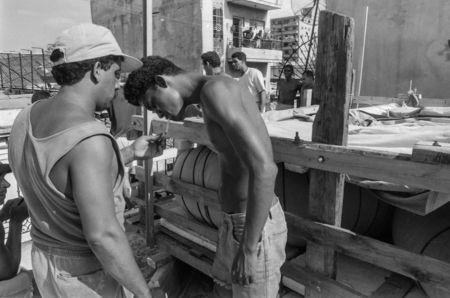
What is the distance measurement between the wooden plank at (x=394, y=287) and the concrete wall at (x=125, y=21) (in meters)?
24.8

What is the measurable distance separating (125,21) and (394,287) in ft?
92.8

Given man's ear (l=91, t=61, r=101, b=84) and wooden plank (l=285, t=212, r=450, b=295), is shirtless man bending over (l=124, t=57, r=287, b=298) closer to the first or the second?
wooden plank (l=285, t=212, r=450, b=295)

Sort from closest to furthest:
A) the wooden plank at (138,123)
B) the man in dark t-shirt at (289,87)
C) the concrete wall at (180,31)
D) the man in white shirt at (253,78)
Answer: the wooden plank at (138,123), the man in white shirt at (253,78), the man in dark t-shirt at (289,87), the concrete wall at (180,31)

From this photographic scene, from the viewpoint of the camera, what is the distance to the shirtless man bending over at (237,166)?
1.70m

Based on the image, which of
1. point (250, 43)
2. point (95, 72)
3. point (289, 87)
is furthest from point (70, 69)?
point (250, 43)

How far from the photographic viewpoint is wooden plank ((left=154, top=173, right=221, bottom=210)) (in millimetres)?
2902

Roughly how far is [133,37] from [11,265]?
2624cm

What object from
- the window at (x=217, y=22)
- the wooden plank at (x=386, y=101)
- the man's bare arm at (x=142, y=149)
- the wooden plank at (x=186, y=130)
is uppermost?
the window at (x=217, y=22)

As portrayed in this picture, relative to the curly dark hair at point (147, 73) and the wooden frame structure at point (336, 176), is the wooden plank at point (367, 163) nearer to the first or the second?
the wooden frame structure at point (336, 176)

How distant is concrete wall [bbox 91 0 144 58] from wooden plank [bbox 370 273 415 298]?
24.8 m

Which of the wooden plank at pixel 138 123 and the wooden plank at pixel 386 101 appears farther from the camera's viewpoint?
the wooden plank at pixel 386 101

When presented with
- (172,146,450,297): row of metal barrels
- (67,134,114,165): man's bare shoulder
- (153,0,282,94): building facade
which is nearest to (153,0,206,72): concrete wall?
(153,0,282,94): building facade

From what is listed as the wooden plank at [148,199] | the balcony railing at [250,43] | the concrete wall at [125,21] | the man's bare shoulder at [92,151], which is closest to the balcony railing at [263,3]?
the balcony railing at [250,43]

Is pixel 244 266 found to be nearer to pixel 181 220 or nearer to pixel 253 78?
pixel 181 220
